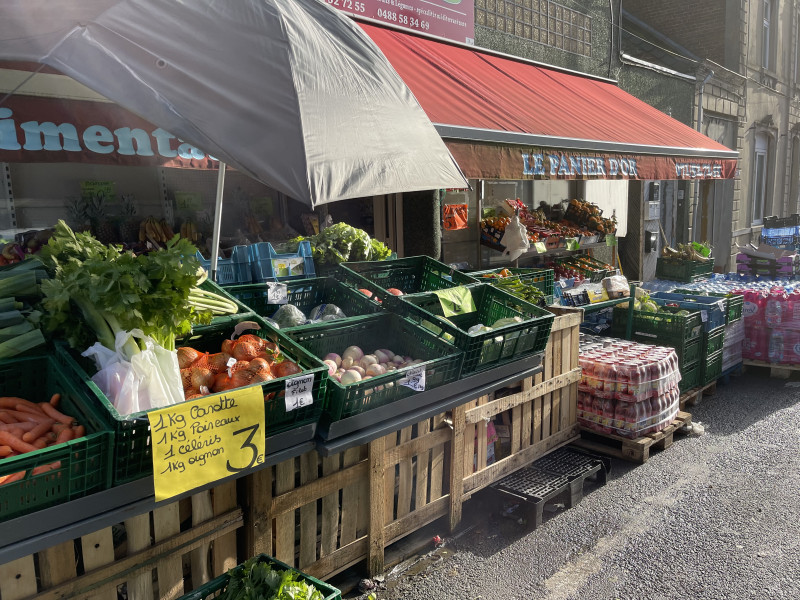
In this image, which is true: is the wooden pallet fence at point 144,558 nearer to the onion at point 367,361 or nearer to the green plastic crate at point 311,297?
the onion at point 367,361

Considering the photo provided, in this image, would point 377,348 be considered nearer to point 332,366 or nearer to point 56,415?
point 332,366

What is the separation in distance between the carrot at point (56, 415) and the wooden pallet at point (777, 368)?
848 cm

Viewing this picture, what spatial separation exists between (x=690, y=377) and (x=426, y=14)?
5374 mm

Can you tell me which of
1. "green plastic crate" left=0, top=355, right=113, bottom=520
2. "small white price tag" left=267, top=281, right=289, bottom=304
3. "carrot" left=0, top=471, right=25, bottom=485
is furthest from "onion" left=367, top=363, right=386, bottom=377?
"carrot" left=0, top=471, right=25, bottom=485

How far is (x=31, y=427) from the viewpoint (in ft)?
7.69

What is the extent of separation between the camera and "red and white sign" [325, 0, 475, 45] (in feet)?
23.4

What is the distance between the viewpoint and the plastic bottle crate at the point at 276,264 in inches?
177

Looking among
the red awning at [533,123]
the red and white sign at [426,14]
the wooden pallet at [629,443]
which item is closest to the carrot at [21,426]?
the red awning at [533,123]

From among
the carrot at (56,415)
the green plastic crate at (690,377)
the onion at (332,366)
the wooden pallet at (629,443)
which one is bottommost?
the wooden pallet at (629,443)

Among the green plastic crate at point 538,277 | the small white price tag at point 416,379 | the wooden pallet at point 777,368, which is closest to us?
the small white price tag at point 416,379

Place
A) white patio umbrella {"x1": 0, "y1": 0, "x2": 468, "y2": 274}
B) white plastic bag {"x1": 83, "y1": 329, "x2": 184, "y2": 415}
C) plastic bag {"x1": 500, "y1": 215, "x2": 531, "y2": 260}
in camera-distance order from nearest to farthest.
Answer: white plastic bag {"x1": 83, "y1": 329, "x2": 184, "y2": 415} < white patio umbrella {"x1": 0, "y1": 0, "x2": 468, "y2": 274} < plastic bag {"x1": 500, "y1": 215, "x2": 531, "y2": 260}

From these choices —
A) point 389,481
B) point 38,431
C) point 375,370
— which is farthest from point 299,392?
point 389,481

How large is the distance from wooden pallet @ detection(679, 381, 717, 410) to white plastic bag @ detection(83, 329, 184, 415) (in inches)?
238

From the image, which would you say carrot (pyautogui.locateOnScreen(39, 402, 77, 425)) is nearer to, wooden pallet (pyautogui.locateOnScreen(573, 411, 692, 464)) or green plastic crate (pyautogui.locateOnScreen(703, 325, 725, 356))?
wooden pallet (pyautogui.locateOnScreen(573, 411, 692, 464))
